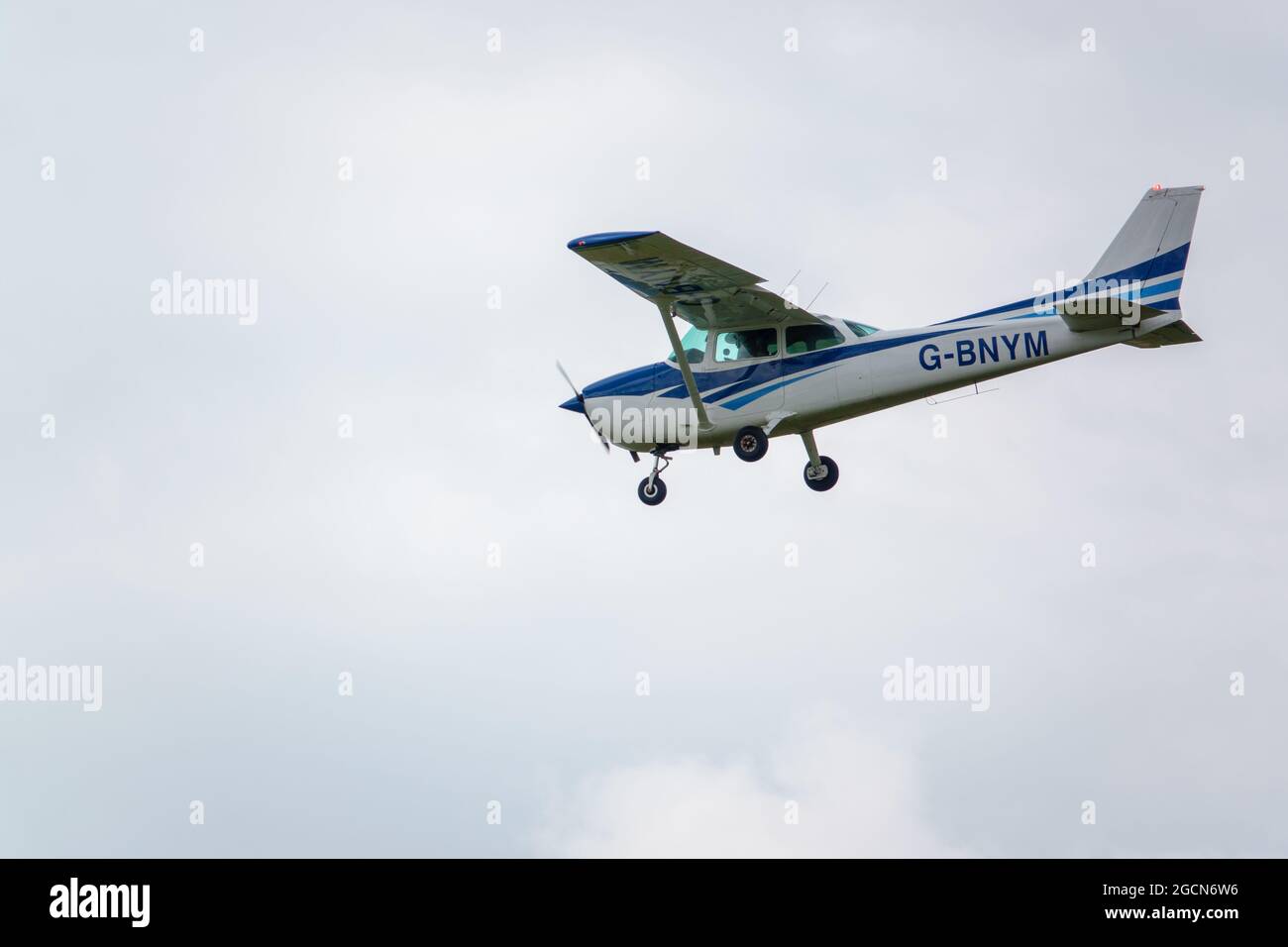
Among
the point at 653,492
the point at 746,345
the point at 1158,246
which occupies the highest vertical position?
the point at 1158,246

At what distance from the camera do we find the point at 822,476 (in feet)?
117

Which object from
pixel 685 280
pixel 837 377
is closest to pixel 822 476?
pixel 837 377

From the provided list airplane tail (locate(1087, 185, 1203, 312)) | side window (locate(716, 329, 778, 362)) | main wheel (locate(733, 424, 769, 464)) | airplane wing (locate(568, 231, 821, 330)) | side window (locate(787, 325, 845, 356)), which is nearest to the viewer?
airplane wing (locate(568, 231, 821, 330))

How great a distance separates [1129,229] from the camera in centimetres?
3359

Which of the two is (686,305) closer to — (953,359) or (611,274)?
(611,274)

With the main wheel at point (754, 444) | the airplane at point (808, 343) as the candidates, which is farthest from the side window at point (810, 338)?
the main wheel at point (754, 444)

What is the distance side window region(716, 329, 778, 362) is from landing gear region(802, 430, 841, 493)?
167 centimetres

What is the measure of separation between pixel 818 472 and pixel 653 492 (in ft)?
8.62

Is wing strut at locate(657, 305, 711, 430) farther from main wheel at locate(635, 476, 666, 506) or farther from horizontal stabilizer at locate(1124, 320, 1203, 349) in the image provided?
horizontal stabilizer at locate(1124, 320, 1203, 349)

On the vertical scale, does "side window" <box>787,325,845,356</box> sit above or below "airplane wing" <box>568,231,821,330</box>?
below

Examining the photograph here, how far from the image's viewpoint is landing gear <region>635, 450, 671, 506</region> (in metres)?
35.7

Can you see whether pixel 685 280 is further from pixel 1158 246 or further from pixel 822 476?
pixel 1158 246

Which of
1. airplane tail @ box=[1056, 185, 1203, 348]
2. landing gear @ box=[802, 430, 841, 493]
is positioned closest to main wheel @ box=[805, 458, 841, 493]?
landing gear @ box=[802, 430, 841, 493]

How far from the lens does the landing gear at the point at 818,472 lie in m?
35.7
